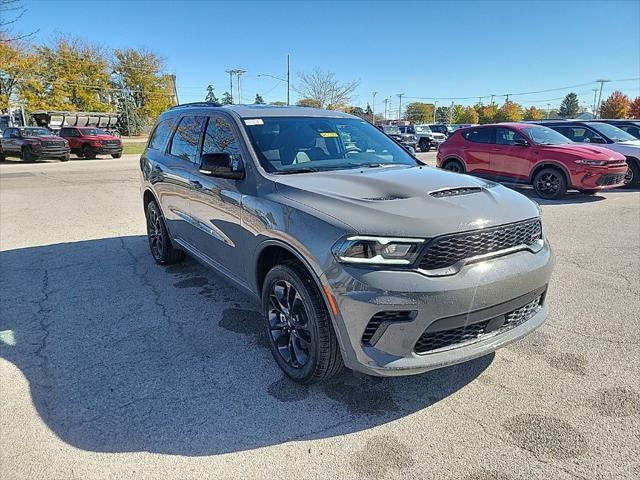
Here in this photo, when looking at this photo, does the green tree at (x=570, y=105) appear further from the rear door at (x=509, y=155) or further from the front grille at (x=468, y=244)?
the front grille at (x=468, y=244)

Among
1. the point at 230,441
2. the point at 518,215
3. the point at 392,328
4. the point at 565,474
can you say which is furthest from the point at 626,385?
the point at 230,441

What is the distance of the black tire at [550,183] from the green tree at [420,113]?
108262mm

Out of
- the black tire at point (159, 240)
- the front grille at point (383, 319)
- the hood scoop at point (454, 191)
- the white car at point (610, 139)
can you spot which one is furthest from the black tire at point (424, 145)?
the front grille at point (383, 319)

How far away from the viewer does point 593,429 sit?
2412mm

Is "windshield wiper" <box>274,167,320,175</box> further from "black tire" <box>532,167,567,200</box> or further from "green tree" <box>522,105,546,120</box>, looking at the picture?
"green tree" <box>522,105,546,120</box>

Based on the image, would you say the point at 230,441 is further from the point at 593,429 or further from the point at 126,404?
the point at 593,429

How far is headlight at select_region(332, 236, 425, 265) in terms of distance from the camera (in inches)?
90.2

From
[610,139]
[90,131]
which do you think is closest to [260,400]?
[610,139]

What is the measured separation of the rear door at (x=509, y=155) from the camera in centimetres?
991

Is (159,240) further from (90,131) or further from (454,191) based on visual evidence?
(90,131)

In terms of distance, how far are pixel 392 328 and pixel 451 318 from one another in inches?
13.2

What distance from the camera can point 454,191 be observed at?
2811 mm

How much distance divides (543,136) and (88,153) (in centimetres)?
2358

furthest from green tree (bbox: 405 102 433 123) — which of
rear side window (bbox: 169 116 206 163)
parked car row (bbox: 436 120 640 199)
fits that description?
rear side window (bbox: 169 116 206 163)
